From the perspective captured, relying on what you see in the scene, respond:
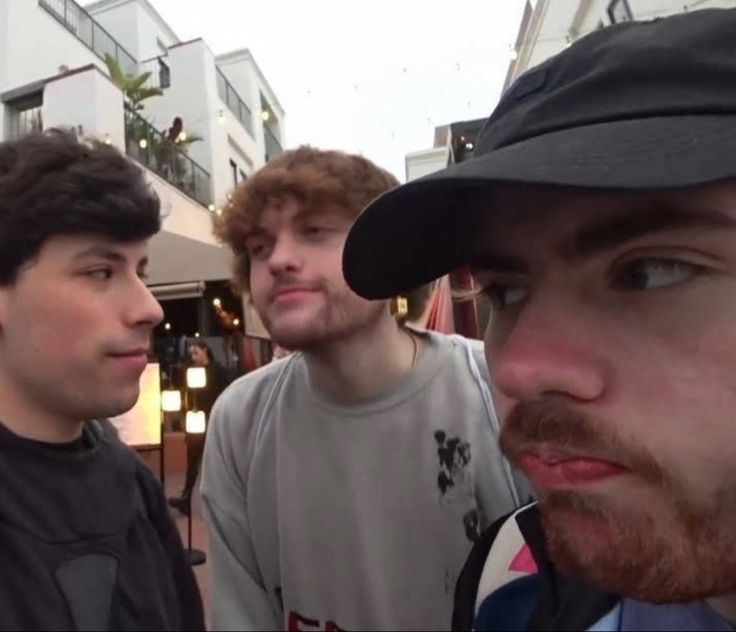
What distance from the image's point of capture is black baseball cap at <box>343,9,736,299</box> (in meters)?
0.50

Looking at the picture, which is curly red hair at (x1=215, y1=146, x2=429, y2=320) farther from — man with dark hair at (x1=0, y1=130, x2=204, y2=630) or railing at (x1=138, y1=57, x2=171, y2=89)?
railing at (x1=138, y1=57, x2=171, y2=89)

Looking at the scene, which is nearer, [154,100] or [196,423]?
[196,423]

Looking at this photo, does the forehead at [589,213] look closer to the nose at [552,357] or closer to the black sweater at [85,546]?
the nose at [552,357]

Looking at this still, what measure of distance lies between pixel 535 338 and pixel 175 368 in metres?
5.95

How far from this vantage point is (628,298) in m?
0.55

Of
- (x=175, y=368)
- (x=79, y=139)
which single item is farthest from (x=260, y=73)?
(x=79, y=139)

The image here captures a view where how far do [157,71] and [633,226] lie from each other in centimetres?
1206

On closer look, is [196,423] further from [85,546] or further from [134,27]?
[134,27]

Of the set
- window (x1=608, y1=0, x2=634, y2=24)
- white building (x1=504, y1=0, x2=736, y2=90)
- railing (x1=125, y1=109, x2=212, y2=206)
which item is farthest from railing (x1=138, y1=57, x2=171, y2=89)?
window (x1=608, y1=0, x2=634, y2=24)

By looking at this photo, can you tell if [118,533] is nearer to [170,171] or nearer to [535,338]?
[535,338]

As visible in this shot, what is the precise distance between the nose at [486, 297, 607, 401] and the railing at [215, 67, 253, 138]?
1266cm

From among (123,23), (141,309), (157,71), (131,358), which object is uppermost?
(157,71)

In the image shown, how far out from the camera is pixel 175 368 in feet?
20.0

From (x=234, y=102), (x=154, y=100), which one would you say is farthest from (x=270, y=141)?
(x=154, y=100)
